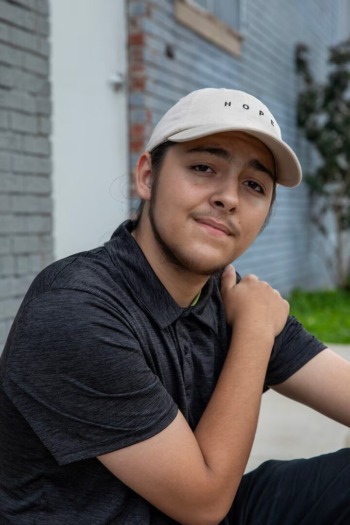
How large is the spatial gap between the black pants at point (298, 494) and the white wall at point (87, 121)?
78.6 inches

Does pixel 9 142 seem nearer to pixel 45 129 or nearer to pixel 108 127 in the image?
pixel 45 129

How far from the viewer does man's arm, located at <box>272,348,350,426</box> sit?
1.98 meters

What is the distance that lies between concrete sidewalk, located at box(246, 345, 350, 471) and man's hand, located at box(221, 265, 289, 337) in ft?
4.81

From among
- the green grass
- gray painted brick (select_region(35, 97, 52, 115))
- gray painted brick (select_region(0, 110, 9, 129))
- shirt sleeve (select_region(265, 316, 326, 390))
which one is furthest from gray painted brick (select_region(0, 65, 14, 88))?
the green grass

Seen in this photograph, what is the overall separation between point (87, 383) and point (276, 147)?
2.31 ft

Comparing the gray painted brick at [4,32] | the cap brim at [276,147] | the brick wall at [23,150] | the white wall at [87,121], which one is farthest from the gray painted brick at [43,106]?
the cap brim at [276,147]

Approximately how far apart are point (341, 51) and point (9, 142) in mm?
7005

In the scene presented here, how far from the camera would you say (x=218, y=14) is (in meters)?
6.27

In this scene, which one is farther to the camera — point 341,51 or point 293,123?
point 341,51

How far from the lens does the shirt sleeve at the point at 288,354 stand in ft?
6.51

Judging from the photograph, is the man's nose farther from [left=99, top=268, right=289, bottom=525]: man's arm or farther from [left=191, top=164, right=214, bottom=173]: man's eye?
[left=99, top=268, right=289, bottom=525]: man's arm

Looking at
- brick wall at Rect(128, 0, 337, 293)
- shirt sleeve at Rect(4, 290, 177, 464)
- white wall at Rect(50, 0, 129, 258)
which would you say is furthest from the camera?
brick wall at Rect(128, 0, 337, 293)

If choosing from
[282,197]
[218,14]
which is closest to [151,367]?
[218,14]

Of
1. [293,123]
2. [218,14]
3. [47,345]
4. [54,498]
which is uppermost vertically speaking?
[218,14]
